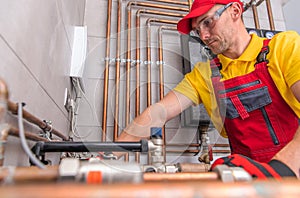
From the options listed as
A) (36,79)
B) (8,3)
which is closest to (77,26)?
(36,79)

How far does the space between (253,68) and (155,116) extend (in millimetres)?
473

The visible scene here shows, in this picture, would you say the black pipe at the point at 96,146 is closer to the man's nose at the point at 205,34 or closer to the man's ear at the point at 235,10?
the man's nose at the point at 205,34

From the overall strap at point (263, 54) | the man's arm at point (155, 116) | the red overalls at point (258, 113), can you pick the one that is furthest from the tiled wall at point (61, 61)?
the overall strap at point (263, 54)

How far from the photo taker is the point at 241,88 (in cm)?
95

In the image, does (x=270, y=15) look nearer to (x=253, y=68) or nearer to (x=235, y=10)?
(x=235, y=10)

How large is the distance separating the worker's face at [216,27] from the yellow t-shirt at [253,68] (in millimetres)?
96

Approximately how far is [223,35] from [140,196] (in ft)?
3.06

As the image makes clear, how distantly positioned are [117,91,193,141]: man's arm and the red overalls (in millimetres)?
183

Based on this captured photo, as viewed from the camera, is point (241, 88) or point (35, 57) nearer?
point (35, 57)

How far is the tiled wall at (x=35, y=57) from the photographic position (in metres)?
0.46

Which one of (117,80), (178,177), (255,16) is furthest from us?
(255,16)

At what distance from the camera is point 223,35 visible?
98 centimetres

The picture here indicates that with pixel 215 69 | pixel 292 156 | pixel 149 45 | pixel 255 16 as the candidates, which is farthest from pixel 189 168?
pixel 255 16

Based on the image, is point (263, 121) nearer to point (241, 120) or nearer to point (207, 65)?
point (241, 120)
